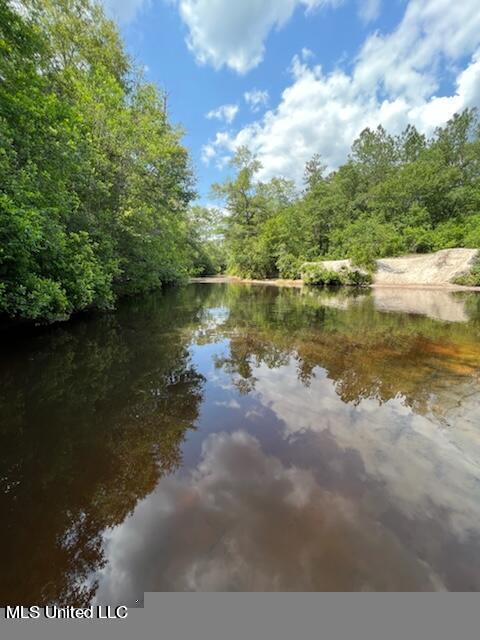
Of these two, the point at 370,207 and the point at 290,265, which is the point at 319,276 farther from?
the point at 370,207

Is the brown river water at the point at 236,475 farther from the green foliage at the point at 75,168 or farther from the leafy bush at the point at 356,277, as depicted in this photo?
the leafy bush at the point at 356,277

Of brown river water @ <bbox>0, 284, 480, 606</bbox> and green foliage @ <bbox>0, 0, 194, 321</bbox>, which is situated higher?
green foliage @ <bbox>0, 0, 194, 321</bbox>

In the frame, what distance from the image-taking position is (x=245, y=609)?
1.67 metres

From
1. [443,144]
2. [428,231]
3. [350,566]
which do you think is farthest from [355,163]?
[350,566]

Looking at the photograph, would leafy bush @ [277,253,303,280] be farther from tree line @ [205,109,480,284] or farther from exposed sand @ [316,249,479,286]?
exposed sand @ [316,249,479,286]

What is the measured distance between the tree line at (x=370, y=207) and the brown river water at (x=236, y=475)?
22.7 m

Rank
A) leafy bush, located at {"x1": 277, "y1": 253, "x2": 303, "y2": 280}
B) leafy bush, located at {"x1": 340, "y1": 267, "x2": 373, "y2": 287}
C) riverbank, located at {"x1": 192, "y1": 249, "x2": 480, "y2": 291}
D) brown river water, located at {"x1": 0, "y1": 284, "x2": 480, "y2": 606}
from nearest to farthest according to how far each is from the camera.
A: 1. brown river water, located at {"x1": 0, "y1": 284, "x2": 480, "y2": 606}
2. riverbank, located at {"x1": 192, "y1": 249, "x2": 480, "y2": 291}
3. leafy bush, located at {"x1": 340, "y1": 267, "x2": 373, "y2": 287}
4. leafy bush, located at {"x1": 277, "y1": 253, "x2": 303, "y2": 280}

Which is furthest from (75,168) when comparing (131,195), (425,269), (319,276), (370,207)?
(370,207)

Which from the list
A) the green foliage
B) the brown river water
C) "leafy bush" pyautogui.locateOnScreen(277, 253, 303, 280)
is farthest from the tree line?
the brown river water

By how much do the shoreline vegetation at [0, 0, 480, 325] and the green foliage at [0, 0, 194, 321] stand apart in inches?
1.7

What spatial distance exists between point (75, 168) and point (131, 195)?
198 inches

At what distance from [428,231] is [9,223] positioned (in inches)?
1217

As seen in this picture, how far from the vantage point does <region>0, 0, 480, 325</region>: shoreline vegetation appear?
20.4 feet

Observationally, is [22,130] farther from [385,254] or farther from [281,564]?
[385,254]
